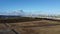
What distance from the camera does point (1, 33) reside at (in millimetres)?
15727

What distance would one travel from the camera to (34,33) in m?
15.9

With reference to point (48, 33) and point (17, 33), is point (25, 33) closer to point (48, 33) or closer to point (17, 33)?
point (17, 33)

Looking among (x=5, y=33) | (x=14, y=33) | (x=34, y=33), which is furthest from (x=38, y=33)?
(x=5, y=33)

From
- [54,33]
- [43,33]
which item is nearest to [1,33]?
[43,33]

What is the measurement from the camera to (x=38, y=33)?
52.9 ft

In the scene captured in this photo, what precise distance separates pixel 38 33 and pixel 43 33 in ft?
1.97

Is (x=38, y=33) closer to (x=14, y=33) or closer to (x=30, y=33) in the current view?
(x=30, y=33)

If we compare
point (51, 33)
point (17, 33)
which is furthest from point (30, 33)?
point (51, 33)

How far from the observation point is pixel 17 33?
15805 millimetres

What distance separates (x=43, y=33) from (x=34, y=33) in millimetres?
1130

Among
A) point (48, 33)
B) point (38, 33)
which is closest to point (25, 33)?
point (38, 33)

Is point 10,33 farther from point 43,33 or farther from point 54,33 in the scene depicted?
point 54,33

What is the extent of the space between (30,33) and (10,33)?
90.2 inches

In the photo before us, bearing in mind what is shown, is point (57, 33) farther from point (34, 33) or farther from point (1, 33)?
point (1, 33)
